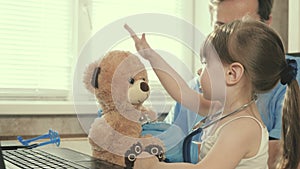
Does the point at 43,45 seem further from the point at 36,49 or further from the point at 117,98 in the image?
the point at 117,98

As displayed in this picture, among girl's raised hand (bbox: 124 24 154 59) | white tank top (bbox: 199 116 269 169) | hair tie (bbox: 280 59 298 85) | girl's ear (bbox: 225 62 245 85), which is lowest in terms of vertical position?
white tank top (bbox: 199 116 269 169)

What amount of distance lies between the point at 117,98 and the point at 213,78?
0.18 metres

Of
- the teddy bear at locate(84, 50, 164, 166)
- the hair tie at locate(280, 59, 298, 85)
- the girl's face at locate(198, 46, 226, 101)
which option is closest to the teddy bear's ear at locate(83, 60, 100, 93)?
the teddy bear at locate(84, 50, 164, 166)

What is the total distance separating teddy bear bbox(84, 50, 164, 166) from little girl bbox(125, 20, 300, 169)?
0.05 meters

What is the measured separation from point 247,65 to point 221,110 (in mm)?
105

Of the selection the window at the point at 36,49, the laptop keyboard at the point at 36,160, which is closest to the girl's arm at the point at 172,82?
the laptop keyboard at the point at 36,160

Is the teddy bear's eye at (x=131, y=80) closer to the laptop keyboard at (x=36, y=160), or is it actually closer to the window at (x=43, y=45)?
the laptop keyboard at (x=36, y=160)

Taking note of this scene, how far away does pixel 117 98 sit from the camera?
34.2 inches

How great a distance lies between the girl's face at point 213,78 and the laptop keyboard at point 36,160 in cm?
27

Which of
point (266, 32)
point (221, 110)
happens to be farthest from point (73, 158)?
point (266, 32)

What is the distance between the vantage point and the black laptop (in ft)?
2.60

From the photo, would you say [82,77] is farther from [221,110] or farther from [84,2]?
[84,2]

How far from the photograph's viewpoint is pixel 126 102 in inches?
33.0

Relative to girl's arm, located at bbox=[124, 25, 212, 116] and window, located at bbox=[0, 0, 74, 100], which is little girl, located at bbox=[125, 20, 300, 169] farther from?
window, located at bbox=[0, 0, 74, 100]
